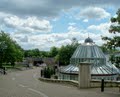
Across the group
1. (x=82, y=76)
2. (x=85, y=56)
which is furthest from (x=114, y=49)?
(x=85, y=56)

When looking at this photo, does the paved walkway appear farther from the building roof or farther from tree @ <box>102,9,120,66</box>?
the building roof

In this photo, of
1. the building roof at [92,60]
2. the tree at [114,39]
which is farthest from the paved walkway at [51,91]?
the building roof at [92,60]

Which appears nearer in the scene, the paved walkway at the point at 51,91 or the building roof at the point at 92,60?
the paved walkway at the point at 51,91

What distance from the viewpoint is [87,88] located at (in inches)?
861

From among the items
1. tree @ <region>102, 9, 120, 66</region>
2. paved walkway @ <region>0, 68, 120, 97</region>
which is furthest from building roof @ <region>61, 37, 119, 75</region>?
tree @ <region>102, 9, 120, 66</region>

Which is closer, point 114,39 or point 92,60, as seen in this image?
point 114,39

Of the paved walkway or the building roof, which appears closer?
the paved walkway

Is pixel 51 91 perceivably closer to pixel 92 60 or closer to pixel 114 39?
pixel 114 39

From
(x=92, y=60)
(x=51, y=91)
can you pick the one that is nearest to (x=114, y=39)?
(x=51, y=91)

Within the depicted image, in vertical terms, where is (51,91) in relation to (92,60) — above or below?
below

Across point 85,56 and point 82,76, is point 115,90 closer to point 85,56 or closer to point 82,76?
point 82,76

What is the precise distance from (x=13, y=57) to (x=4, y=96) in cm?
7462

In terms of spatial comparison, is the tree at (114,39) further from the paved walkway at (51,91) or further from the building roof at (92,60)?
the building roof at (92,60)

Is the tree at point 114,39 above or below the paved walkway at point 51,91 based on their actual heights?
above
